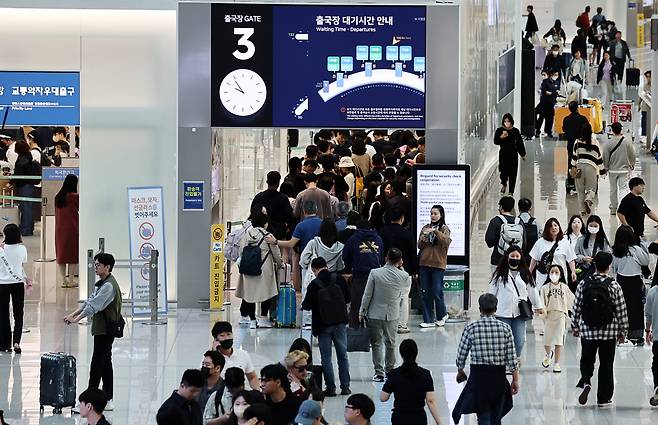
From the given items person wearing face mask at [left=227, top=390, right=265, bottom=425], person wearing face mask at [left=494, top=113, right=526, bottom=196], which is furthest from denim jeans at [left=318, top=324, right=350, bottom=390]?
person wearing face mask at [left=494, top=113, right=526, bottom=196]

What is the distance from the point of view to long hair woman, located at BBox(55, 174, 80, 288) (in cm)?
1858

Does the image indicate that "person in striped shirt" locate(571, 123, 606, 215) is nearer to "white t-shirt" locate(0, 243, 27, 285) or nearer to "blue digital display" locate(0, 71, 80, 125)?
"blue digital display" locate(0, 71, 80, 125)

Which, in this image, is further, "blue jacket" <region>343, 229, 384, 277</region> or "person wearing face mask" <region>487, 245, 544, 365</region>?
"blue jacket" <region>343, 229, 384, 277</region>

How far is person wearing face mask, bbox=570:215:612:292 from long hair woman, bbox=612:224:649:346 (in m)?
0.58

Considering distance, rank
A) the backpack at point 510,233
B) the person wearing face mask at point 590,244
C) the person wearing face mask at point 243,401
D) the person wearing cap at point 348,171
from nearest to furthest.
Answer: the person wearing face mask at point 243,401
the person wearing face mask at point 590,244
the backpack at point 510,233
the person wearing cap at point 348,171

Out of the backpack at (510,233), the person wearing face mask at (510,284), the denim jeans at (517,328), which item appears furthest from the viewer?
the backpack at (510,233)

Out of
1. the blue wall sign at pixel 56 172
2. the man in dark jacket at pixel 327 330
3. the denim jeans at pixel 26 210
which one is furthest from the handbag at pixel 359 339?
the denim jeans at pixel 26 210

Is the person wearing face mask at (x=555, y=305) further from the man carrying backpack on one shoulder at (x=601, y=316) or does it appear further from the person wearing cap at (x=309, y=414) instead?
the person wearing cap at (x=309, y=414)

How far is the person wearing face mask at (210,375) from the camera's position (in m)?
9.13

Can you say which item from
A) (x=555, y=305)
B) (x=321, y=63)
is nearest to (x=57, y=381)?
(x=555, y=305)

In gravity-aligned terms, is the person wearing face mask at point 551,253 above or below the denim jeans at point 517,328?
above

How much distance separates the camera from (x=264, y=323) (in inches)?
626

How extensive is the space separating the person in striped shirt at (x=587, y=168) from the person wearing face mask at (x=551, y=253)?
6722 millimetres

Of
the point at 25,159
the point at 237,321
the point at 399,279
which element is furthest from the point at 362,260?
the point at 25,159
